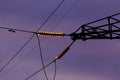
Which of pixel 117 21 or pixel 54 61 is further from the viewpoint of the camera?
pixel 54 61

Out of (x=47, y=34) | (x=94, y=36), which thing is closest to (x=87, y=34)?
(x=94, y=36)

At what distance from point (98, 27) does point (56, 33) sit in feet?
7.88

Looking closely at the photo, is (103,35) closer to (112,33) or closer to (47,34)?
(112,33)

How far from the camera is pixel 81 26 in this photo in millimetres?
28016

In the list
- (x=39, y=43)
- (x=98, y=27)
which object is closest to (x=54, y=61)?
(x=39, y=43)

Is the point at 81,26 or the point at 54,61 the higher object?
the point at 81,26

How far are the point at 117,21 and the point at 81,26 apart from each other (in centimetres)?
239

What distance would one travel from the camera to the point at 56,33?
2786 cm

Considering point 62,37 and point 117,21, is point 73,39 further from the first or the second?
point 117,21

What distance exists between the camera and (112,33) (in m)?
26.8

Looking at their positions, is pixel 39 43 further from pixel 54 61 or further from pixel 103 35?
pixel 103 35

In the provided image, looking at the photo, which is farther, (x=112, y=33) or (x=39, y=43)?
(x=39, y=43)

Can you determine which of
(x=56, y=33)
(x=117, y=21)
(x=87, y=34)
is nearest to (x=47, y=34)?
(x=56, y=33)

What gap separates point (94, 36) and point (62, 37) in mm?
1856
